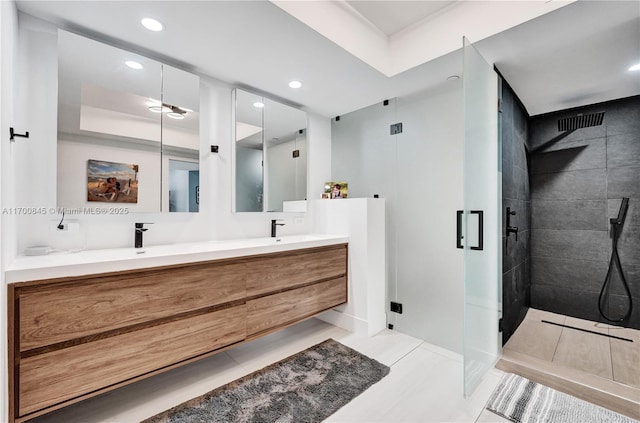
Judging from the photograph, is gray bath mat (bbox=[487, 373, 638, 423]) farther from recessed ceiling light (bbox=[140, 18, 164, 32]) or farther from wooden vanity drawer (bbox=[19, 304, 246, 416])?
recessed ceiling light (bbox=[140, 18, 164, 32])

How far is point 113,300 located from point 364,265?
6.30 feet

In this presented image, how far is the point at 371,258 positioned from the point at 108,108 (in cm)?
238

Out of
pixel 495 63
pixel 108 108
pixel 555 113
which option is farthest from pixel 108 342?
pixel 555 113

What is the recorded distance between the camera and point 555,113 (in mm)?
3105

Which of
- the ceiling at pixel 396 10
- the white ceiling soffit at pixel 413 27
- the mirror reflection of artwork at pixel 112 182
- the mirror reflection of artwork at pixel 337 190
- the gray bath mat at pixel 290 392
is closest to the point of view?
the gray bath mat at pixel 290 392

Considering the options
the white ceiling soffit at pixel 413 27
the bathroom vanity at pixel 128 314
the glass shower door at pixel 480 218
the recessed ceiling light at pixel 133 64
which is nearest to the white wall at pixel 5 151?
the bathroom vanity at pixel 128 314

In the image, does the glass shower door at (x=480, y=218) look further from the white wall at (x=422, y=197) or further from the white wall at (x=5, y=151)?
the white wall at (x=5, y=151)

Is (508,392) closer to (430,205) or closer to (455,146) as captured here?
(430,205)

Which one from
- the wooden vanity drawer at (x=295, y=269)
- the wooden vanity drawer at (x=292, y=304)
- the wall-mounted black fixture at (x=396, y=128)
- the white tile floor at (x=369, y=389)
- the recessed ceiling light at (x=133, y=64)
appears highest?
the recessed ceiling light at (x=133, y=64)

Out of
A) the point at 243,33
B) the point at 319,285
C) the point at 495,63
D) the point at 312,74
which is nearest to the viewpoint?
the point at 243,33

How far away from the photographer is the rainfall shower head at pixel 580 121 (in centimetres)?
283

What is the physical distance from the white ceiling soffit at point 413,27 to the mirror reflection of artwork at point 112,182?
149 centimetres

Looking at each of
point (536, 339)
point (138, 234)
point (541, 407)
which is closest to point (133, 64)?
point (138, 234)

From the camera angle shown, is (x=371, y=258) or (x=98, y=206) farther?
(x=371, y=258)
